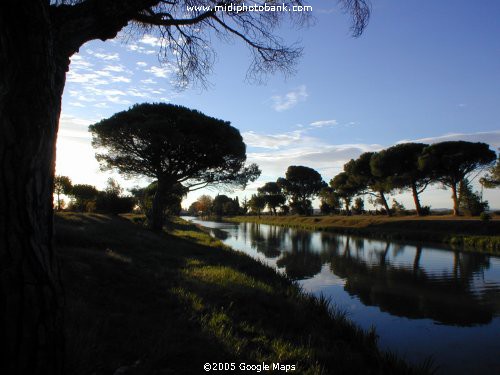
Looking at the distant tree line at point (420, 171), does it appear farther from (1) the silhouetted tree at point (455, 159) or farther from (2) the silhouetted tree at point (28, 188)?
(2) the silhouetted tree at point (28, 188)

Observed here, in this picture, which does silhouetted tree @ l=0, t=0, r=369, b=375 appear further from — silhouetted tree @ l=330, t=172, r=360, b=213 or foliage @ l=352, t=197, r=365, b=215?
foliage @ l=352, t=197, r=365, b=215

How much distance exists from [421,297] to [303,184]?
63289 millimetres

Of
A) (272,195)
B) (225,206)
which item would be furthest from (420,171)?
(225,206)

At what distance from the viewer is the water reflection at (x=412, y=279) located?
30.7 ft

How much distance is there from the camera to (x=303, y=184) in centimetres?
7344

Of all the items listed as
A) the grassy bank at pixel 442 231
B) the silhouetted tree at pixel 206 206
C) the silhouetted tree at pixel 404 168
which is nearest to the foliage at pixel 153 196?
the grassy bank at pixel 442 231

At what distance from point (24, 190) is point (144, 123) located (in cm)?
1816

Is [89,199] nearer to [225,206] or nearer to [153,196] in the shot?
[153,196]

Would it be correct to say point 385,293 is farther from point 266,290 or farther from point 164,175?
point 164,175

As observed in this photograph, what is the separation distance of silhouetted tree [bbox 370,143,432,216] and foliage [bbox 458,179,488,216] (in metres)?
4.36

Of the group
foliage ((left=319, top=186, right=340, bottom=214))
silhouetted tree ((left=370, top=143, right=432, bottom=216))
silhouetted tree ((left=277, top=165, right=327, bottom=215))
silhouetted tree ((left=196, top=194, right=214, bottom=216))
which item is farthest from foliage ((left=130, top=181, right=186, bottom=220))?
silhouetted tree ((left=196, top=194, right=214, bottom=216))

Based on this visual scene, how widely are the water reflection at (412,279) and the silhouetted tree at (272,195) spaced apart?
6145 centimetres

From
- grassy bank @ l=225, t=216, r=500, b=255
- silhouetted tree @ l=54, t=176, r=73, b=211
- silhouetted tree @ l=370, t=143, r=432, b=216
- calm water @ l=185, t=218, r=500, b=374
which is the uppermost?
silhouetted tree @ l=370, t=143, r=432, b=216

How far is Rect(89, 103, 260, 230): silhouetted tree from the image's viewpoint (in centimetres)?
1984
